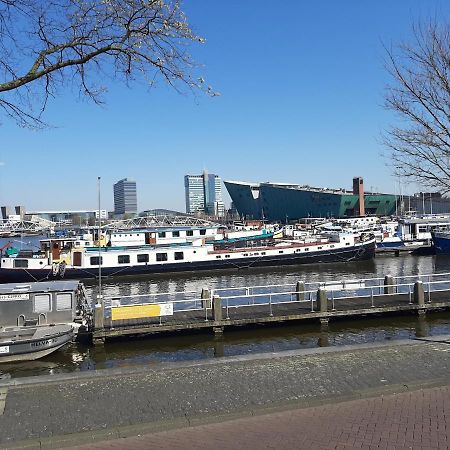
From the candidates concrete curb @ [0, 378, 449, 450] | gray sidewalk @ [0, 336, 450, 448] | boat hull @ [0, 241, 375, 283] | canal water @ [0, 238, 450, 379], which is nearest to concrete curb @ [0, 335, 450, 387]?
gray sidewalk @ [0, 336, 450, 448]

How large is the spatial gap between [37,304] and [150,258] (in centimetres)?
2850

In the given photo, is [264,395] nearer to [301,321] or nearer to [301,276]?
[301,321]

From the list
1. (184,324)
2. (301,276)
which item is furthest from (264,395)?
(301,276)

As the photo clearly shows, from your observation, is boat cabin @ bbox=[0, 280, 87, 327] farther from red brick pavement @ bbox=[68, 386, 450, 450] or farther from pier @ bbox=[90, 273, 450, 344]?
red brick pavement @ bbox=[68, 386, 450, 450]

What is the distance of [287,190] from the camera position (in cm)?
18575

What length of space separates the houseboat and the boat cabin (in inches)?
1030

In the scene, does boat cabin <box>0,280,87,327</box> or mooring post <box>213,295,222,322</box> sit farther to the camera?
mooring post <box>213,295,222,322</box>

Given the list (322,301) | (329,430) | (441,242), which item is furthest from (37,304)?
(441,242)

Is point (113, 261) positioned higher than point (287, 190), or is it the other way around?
point (287, 190)

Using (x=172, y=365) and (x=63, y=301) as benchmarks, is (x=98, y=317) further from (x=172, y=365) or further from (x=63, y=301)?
(x=172, y=365)

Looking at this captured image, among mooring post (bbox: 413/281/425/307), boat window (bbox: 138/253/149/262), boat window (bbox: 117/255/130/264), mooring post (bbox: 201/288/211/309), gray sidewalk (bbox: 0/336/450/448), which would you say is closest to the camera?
gray sidewalk (bbox: 0/336/450/448)

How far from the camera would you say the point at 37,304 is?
61.1 ft

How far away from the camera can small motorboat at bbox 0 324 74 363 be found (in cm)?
1648

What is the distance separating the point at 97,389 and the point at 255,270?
39.7 meters
